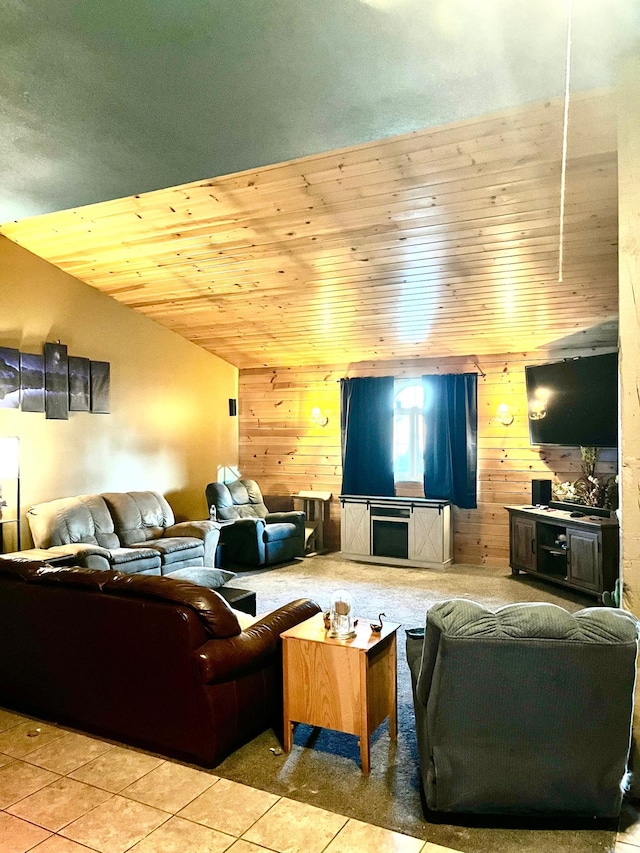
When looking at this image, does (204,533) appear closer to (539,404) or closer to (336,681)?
(539,404)

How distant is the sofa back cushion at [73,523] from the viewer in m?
5.43

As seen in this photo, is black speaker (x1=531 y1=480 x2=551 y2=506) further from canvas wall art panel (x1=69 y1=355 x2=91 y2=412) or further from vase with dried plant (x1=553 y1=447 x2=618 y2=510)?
canvas wall art panel (x1=69 y1=355 x2=91 y2=412)

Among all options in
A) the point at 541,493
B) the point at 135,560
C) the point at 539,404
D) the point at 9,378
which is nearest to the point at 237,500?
the point at 135,560

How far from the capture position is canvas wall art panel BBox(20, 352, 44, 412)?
5.61 meters

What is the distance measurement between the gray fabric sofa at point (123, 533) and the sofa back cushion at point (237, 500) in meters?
0.66

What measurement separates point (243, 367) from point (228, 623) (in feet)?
20.8

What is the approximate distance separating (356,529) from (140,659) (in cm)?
498

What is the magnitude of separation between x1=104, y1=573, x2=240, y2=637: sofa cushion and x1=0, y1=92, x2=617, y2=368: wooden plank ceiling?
2830 mm

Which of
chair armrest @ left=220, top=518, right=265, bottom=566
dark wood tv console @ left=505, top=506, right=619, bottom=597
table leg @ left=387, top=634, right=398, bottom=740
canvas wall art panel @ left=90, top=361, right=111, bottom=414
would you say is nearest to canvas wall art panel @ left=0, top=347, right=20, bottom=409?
canvas wall art panel @ left=90, top=361, right=111, bottom=414

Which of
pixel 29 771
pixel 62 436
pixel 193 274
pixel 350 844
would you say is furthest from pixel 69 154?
pixel 62 436

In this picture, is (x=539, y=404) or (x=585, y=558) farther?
(x=539, y=404)

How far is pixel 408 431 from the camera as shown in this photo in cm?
788

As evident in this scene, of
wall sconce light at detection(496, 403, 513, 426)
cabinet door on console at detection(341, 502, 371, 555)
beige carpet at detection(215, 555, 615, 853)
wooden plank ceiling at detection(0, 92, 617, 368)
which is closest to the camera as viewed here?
beige carpet at detection(215, 555, 615, 853)

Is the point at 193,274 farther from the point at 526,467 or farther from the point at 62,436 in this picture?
the point at 526,467
